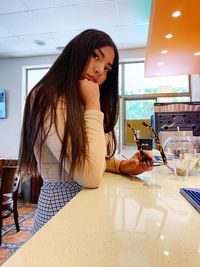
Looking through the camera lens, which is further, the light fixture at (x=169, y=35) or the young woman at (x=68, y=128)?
the light fixture at (x=169, y=35)

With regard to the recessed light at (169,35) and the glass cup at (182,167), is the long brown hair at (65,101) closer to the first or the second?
the glass cup at (182,167)

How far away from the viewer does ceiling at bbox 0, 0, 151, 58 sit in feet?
7.87

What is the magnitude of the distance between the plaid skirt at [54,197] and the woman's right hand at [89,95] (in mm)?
266

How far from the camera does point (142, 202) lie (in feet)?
1.45

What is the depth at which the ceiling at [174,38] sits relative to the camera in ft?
4.66

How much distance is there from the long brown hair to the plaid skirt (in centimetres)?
11

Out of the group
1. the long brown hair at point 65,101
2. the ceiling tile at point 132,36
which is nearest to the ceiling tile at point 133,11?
the ceiling tile at point 132,36

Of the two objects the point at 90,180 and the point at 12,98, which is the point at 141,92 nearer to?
the point at 12,98

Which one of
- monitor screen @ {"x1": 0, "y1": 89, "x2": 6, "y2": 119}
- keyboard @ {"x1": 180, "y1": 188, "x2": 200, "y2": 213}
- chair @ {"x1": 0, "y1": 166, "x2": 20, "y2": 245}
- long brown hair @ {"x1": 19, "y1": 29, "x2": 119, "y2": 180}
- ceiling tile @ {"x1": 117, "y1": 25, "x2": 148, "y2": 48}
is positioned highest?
ceiling tile @ {"x1": 117, "y1": 25, "x2": 148, "y2": 48}

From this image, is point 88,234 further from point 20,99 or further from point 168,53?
point 20,99

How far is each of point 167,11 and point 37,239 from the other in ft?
5.65

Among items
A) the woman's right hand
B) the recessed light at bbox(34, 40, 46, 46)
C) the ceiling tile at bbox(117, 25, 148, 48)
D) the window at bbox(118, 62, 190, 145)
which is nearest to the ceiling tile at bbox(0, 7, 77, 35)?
the recessed light at bbox(34, 40, 46, 46)

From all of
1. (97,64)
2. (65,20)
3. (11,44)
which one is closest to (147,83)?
(65,20)

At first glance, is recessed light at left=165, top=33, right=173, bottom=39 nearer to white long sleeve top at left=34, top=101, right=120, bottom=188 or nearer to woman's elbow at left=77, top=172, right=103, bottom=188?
white long sleeve top at left=34, top=101, right=120, bottom=188
